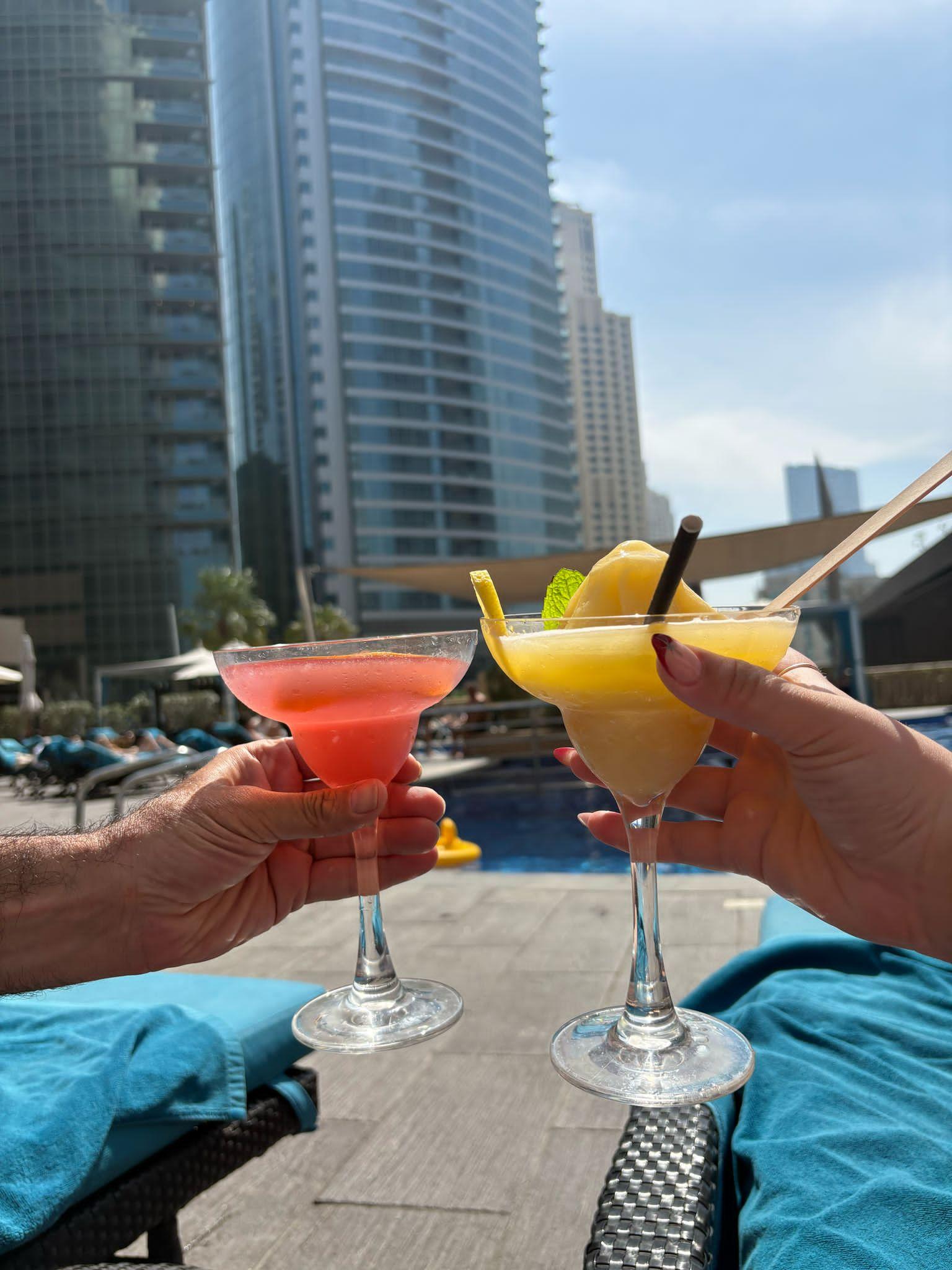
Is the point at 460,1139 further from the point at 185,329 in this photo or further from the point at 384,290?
the point at 384,290

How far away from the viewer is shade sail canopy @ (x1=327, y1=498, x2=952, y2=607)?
996 cm

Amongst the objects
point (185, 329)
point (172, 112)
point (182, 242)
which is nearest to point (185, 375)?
point (185, 329)

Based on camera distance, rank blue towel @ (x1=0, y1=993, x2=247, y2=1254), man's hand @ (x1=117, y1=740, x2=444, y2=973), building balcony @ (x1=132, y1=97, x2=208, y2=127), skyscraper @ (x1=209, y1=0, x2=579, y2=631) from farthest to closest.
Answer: skyscraper @ (x1=209, y1=0, x2=579, y2=631), building balcony @ (x1=132, y1=97, x2=208, y2=127), blue towel @ (x1=0, y1=993, x2=247, y2=1254), man's hand @ (x1=117, y1=740, x2=444, y2=973)

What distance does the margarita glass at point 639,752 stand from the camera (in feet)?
2.62

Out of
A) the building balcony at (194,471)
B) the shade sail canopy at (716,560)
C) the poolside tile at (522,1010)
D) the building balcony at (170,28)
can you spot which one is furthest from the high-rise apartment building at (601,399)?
the poolside tile at (522,1010)

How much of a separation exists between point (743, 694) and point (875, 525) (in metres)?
0.18

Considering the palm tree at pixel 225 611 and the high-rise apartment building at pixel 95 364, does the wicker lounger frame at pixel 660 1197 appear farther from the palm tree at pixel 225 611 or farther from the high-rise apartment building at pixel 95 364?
the high-rise apartment building at pixel 95 364

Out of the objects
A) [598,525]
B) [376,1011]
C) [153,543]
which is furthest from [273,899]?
[598,525]

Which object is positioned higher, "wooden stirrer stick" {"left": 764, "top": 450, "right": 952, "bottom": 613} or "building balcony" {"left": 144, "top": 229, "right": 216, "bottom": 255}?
"building balcony" {"left": 144, "top": 229, "right": 216, "bottom": 255}

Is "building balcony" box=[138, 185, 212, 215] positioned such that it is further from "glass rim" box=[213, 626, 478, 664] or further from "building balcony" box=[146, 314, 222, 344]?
"glass rim" box=[213, 626, 478, 664]

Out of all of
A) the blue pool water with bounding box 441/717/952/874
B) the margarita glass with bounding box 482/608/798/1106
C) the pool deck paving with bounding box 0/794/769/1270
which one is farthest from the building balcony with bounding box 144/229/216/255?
the margarita glass with bounding box 482/608/798/1106

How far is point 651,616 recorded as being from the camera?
0.77 m

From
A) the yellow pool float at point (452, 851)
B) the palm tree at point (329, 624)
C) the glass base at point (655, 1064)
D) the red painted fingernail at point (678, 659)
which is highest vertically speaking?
the palm tree at point (329, 624)

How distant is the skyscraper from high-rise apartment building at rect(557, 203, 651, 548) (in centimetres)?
1870
